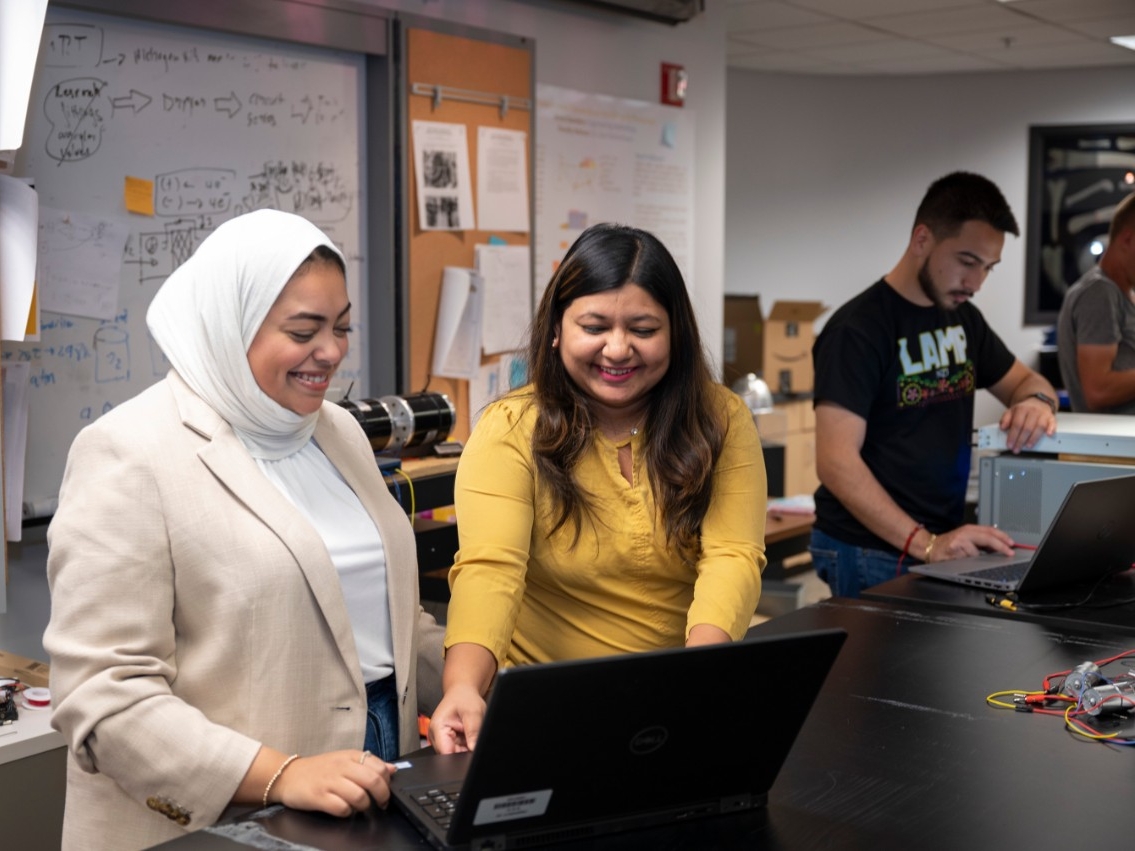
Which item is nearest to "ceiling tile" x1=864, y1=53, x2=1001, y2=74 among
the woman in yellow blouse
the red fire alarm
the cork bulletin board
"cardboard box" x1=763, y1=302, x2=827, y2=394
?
"cardboard box" x1=763, y1=302, x2=827, y2=394

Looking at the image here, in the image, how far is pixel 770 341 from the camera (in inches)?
286

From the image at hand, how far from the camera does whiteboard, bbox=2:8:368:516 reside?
2.99m

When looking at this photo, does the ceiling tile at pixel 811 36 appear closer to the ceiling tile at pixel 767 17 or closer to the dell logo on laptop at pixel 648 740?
the ceiling tile at pixel 767 17

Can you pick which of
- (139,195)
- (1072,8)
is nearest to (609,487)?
(139,195)

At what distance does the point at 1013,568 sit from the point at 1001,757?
1.09m

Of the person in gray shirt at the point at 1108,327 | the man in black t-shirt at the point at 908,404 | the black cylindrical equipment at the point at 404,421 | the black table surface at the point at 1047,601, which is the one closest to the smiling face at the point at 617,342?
the black table surface at the point at 1047,601

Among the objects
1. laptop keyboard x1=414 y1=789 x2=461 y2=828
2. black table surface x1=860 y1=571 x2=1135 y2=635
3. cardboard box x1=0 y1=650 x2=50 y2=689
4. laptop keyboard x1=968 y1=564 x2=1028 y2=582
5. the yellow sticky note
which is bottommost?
cardboard box x1=0 y1=650 x2=50 y2=689

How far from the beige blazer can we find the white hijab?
4 centimetres

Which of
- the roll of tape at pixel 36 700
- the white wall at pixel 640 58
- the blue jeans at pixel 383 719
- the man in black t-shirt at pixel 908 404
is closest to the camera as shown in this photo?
the blue jeans at pixel 383 719

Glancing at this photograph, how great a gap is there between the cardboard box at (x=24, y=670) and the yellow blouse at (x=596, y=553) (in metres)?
1.18

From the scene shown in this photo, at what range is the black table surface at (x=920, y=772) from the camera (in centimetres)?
133

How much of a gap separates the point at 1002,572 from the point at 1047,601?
16 centimetres

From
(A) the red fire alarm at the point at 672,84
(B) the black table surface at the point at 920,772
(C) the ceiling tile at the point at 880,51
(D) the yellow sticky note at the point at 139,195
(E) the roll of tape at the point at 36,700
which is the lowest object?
(E) the roll of tape at the point at 36,700

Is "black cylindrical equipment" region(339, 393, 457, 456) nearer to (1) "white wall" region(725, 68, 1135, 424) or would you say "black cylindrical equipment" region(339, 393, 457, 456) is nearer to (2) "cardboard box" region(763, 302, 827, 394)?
(2) "cardboard box" region(763, 302, 827, 394)
